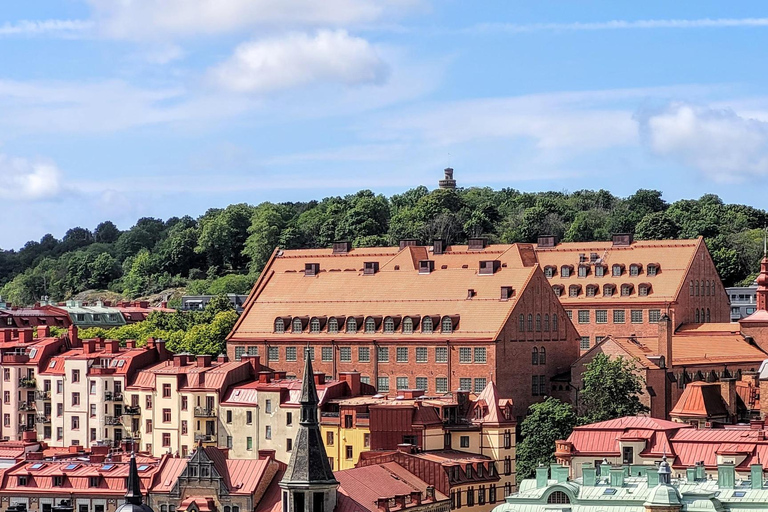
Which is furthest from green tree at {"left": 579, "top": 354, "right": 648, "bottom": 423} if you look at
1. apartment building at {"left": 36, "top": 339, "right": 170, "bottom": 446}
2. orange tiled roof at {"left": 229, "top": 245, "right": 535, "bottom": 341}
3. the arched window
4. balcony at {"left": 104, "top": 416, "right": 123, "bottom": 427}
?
the arched window

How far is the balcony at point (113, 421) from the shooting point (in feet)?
514

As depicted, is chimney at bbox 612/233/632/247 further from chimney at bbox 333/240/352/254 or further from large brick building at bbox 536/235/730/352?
chimney at bbox 333/240/352/254

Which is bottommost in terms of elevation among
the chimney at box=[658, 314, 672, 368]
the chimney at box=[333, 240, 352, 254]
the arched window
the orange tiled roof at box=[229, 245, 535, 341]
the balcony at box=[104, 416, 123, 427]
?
the arched window

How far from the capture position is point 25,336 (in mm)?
180375

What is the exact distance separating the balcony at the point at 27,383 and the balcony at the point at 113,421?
37.2ft

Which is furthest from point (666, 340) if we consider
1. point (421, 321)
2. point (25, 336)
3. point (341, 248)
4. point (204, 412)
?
point (25, 336)

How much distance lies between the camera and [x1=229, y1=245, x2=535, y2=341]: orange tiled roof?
6280 inches

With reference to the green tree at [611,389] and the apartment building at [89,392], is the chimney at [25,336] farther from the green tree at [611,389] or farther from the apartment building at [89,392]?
the green tree at [611,389]

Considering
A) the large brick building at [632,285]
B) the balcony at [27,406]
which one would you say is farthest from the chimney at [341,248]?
the balcony at [27,406]

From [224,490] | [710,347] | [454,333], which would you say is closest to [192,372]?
[454,333]

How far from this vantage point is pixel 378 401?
140m

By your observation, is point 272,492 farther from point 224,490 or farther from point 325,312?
point 325,312

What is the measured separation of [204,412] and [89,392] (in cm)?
1488

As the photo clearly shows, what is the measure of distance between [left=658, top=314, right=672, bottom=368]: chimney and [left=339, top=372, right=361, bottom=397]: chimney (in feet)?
73.8
